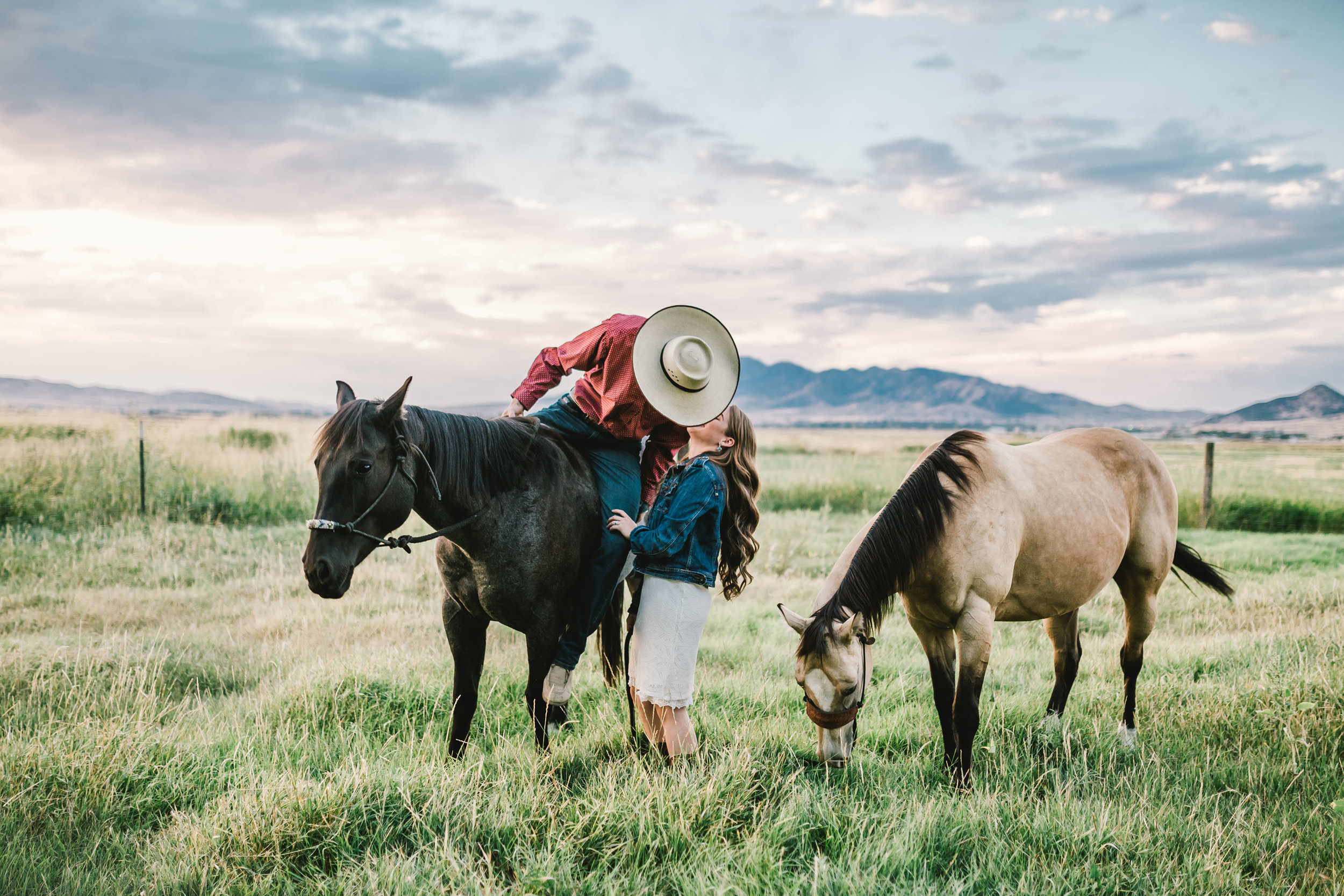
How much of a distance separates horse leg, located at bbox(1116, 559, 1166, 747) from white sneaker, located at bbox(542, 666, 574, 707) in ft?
12.6

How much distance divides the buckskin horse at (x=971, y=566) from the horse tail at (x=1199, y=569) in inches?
28.7

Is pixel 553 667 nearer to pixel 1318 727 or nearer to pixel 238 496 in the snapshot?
pixel 1318 727

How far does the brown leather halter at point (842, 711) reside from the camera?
357 centimetres

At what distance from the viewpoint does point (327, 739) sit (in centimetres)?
434

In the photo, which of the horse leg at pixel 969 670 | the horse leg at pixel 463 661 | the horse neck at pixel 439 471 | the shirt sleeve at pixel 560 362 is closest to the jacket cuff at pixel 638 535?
the horse neck at pixel 439 471

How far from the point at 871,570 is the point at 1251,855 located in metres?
1.99

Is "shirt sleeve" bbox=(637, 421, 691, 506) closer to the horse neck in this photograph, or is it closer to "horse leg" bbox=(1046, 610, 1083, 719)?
the horse neck

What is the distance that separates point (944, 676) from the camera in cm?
411

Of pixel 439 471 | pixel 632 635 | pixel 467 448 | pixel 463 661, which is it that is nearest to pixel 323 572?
pixel 439 471

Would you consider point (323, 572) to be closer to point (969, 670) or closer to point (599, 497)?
point (599, 497)

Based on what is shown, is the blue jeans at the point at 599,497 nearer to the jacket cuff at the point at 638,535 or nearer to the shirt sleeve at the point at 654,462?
the shirt sleeve at the point at 654,462

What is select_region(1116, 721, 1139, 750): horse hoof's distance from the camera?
14.6 ft

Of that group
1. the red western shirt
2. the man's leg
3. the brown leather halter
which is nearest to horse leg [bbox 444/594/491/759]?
the man's leg

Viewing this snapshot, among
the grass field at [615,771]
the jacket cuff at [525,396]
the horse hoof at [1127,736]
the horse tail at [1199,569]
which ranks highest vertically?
the jacket cuff at [525,396]
